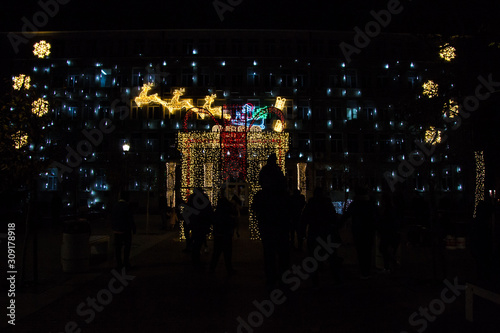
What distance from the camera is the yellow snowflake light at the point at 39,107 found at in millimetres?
8867

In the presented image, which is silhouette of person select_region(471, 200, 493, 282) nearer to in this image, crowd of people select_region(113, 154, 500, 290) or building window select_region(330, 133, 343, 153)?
crowd of people select_region(113, 154, 500, 290)

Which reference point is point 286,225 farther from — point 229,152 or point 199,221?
point 229,152

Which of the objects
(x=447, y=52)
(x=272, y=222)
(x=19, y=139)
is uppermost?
(x=447, y=52)

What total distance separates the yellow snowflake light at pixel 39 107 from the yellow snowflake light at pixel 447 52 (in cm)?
1034

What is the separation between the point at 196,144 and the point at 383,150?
3209cm

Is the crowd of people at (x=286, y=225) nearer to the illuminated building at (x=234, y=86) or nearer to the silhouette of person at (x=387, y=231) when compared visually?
the silhouette of person at (x=387, y=231)

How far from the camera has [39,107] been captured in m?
9.08

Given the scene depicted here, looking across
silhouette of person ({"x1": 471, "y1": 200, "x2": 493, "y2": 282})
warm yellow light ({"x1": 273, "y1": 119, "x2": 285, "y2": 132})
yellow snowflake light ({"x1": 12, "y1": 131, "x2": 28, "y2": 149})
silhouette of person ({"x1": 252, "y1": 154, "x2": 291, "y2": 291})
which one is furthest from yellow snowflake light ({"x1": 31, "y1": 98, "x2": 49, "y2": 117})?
silhouette of person ({"x1": 471, "y1": 200, "x2": 493, "y2": 282})

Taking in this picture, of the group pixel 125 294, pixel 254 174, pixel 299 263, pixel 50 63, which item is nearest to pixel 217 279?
pixel 125 294

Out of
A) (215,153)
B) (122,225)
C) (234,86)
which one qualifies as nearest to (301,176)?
(215,153)

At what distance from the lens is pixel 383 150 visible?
44.2 meters

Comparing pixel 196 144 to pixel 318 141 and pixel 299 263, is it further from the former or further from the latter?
pixel 318 141

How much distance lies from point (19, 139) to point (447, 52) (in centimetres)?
1176

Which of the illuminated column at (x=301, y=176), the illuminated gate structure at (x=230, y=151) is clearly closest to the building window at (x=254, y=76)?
the illuminated column at (x=301, y=176)
